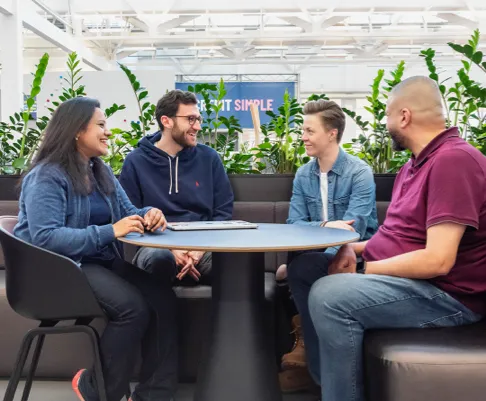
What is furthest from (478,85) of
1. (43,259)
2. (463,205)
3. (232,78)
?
(232,78)

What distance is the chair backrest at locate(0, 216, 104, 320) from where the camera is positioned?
1841 mm

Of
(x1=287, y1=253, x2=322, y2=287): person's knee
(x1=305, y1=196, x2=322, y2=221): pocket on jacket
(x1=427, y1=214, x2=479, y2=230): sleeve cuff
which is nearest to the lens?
(x1=427, y1=214, x2=479, y2=230): sleeve cuff

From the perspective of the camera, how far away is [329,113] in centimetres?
292

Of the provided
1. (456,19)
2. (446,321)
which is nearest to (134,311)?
(446,321)

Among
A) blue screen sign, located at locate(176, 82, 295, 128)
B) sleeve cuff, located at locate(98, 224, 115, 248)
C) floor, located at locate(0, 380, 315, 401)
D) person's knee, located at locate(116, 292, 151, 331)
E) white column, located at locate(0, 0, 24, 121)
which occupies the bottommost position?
floor, located at locate(0, 380, 315, 401)

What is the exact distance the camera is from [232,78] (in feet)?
49.2

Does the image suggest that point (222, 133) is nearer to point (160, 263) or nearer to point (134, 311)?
point (160, 263)

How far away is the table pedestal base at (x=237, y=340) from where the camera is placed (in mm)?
2068

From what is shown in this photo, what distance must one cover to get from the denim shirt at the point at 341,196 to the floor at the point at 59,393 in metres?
0.79

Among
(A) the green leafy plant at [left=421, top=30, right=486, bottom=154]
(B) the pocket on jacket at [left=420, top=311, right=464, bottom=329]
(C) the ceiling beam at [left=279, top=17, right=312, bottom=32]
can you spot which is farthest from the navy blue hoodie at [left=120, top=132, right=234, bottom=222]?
(C) the ceiling beam at [left=279, top=17, right=312, bottom=32]

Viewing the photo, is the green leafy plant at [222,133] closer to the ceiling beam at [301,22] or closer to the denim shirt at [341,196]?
the denim shirt at [341,196]

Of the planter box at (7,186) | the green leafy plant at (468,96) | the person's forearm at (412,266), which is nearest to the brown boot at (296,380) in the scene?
the person's forearm at (412,266)

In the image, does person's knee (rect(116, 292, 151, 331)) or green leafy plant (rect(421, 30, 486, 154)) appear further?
green leafy plant (rect(421, 30, 486, 154))

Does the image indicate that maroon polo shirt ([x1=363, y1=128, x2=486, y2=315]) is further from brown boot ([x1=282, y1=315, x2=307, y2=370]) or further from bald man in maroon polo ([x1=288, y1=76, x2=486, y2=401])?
brown boot ([x1=282, y1=315, x2=307, y2=370])
